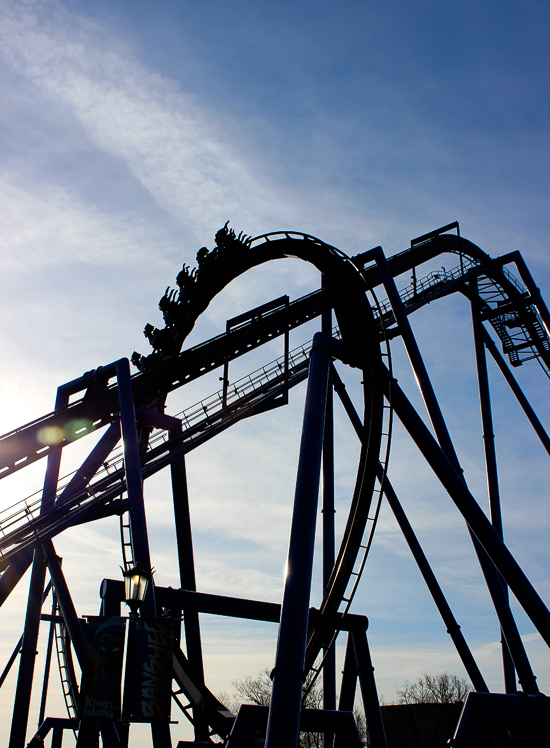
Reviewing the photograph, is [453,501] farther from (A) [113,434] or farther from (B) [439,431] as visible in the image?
(A) [113,434]

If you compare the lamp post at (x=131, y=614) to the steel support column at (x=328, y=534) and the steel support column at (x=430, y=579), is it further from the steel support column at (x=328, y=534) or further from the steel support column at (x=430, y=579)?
the steel support column at (x=430, y=579)

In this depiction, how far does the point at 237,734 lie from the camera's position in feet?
23.3

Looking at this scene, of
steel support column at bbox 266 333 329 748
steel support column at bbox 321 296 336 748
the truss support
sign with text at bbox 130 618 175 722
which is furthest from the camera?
the truss support

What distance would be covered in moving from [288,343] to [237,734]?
7.72m

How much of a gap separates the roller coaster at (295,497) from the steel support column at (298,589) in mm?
17

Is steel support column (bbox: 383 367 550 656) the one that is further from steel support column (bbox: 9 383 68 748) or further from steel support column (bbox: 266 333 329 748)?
steel support column (bbox: 9 383 68 748)

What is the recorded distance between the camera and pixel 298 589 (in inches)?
248

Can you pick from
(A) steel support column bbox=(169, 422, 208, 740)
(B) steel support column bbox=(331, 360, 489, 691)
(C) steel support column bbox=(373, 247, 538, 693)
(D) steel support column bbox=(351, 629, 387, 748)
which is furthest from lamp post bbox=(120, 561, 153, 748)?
(A) steel support column bbox=(169, 422, 208, 740)

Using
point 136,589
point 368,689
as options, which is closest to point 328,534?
point 368,689

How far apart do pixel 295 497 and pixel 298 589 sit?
1.17 m

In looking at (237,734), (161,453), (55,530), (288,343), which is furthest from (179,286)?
(237,734)

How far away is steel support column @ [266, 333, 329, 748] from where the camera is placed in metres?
5.57

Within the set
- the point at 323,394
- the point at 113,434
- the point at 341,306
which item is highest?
the point at 341,306

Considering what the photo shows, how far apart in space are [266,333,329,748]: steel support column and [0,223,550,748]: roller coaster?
2 cm
